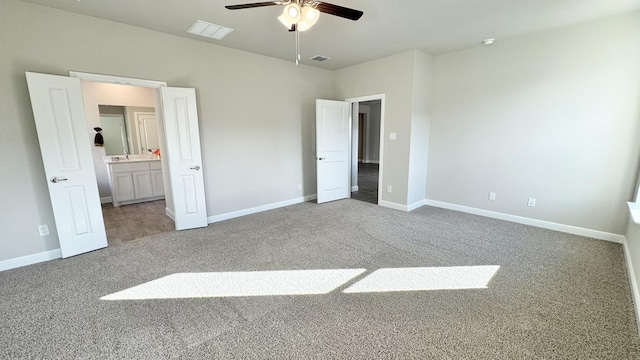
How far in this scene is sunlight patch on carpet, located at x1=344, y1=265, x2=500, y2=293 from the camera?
7.52ft

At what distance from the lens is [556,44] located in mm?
3336

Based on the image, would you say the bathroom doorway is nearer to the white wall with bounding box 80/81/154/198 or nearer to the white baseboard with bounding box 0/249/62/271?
the white wall with bounding box 80/81/154/198

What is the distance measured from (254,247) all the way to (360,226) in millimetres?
1563

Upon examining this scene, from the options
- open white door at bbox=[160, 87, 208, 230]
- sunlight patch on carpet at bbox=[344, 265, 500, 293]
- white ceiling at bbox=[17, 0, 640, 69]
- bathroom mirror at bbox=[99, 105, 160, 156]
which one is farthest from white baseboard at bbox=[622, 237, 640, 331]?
bathroom mirror at bbox=[99, 105, 160, 156]

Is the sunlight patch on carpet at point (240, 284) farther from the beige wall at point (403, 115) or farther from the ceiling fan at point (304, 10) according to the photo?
the beige wall at point (403, 115)

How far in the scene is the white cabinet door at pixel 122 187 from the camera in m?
5.03

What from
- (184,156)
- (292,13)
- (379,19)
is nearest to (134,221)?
(184,156)

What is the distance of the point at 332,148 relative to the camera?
17.1 feet

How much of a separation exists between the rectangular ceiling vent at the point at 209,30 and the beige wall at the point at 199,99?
0.35 metres

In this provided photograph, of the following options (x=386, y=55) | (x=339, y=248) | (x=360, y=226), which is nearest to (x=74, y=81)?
(x=339, y=248)

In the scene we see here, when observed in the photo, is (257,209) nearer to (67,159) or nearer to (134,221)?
(134,221)

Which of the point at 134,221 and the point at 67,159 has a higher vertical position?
the point at 67,159

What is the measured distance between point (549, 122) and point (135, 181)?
23.4 ft

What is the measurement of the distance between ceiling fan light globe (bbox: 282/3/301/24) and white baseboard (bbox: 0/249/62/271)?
3.56 meters
